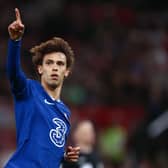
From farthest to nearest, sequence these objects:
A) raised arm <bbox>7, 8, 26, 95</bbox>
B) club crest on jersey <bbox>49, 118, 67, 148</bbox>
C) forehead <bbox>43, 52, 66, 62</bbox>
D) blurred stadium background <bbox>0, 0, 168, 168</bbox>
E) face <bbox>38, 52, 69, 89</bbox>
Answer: blurred stadium background <bbox>0, 0, 168, 168</bbox>, forehead <bbox>43, 52, 66, 62</bbox>, face <bbox>38, 52, 69, 89</bbox>, club crest on jersey <bbox>49, 118, 67, 148</bbox>, raised arm <bbox>7, 8, 26, 95</bbox>

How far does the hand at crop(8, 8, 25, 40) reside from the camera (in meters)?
7.61

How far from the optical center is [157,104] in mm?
16188

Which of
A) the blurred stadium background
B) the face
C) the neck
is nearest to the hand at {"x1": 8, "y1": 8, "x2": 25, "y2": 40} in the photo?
the face

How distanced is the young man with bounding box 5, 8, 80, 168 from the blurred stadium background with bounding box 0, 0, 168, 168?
688 centimetres

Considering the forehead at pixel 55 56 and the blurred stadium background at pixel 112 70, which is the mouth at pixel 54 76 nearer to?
the forehead at pixel 55 56

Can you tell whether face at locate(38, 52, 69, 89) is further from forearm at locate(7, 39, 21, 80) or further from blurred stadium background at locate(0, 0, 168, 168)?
blurred stadium background at locate(0, 0, 168, 168)

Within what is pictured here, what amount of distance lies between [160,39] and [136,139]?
3.02 metres

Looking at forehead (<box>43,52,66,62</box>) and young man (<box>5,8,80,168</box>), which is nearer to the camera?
young man (<box>5,8,80,168</box>)

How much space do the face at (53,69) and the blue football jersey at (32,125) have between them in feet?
0.34

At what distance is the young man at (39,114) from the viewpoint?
782cm

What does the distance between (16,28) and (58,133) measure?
0.99 meters

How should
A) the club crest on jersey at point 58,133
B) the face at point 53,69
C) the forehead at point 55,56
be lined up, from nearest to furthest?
the club crest on jersey at point 58,133 → the face at point 53,69 → the forehead at point 55,56

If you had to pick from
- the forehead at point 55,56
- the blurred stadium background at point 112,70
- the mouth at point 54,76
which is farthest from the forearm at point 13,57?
the blurred stadium background at point 112,70

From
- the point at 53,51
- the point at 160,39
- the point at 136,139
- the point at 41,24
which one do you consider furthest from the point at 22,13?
the point at 53,51
